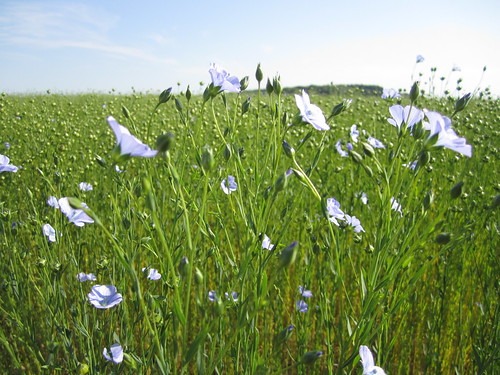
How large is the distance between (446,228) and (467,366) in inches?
31.7

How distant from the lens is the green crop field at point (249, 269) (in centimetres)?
94

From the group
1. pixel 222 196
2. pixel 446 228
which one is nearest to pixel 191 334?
pixel 222 196

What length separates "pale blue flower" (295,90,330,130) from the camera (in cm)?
107

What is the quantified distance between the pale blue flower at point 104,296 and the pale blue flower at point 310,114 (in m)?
0.88

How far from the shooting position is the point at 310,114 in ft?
3.88

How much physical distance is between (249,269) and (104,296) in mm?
630

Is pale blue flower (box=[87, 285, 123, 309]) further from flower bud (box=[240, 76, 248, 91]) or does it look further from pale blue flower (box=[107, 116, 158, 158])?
flower bud (box=[240, 76, 248, 91])

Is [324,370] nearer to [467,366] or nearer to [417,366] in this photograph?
[417,366]

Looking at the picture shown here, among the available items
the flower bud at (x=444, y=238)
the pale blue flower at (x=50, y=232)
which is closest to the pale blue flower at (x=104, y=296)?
the pale blue flower at (x=50, y=232)

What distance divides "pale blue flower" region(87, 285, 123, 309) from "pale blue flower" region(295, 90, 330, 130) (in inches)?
34.7

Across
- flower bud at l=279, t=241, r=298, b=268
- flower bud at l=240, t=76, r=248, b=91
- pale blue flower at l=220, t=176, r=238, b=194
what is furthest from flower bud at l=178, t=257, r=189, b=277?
flower bud at l=240, t=76, r=248, b=91

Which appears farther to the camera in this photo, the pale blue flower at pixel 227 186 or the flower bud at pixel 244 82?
the flower bud at pixel 244 82

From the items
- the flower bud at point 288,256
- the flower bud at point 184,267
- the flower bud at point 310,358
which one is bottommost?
the flower bud at point 310,358

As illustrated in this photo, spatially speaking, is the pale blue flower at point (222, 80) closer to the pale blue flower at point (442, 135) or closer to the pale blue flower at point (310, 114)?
the pale blue flower at point (310, 114)
